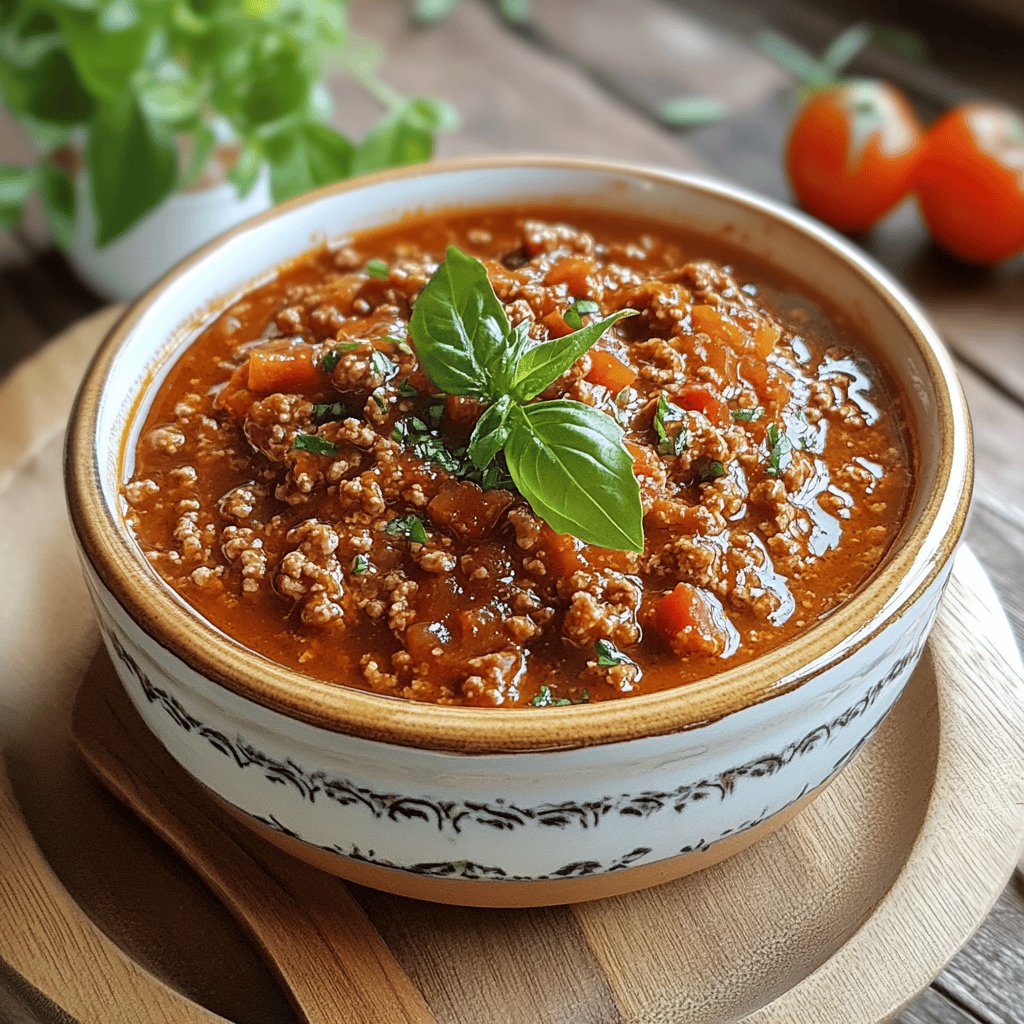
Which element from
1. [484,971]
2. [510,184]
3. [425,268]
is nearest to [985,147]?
[510,184]

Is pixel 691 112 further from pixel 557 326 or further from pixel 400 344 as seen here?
pixel 400 344

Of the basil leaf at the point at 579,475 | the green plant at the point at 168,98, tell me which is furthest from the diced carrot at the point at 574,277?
the green plant at the point at 168,98

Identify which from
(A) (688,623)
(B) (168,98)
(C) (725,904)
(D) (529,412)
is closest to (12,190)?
(B) (168,98)

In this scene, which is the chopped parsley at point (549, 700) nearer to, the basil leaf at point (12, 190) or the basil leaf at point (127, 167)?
the basil leaf at point (127, 167)

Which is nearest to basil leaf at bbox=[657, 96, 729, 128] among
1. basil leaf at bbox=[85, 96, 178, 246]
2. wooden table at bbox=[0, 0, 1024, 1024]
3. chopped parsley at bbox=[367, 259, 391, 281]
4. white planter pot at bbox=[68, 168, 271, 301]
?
wooden table at bbox=[0, 0, 1024, 1024]

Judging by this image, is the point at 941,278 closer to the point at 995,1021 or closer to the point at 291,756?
the point at 995,1021
